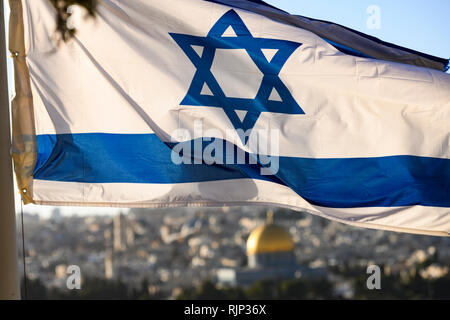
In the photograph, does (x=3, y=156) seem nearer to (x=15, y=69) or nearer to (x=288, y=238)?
(x=15, y=69)

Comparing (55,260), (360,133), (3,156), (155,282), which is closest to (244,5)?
(360,133)

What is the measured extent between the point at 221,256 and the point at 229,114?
95.9 m

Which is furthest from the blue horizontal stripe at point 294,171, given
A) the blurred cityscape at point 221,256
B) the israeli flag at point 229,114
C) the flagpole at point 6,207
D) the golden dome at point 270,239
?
the golden dome at point 270,239

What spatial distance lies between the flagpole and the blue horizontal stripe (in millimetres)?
534

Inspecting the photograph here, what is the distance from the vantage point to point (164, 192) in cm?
344

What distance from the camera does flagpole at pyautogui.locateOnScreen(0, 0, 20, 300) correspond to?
8.89 feet

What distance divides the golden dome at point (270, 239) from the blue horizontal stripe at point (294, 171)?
59.3 meters

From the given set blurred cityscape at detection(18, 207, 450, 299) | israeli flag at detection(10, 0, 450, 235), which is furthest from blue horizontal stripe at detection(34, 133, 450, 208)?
blurred cityscape at detection(18, 207, 450, 299)

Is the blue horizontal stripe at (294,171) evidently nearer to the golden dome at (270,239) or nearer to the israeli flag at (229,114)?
the israeli flag at (229,114)

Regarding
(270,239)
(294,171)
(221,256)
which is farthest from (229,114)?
(221,256)

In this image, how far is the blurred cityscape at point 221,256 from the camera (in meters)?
58.7

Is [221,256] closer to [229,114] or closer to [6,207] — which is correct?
[229,114]

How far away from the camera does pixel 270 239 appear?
63562 millimetres
